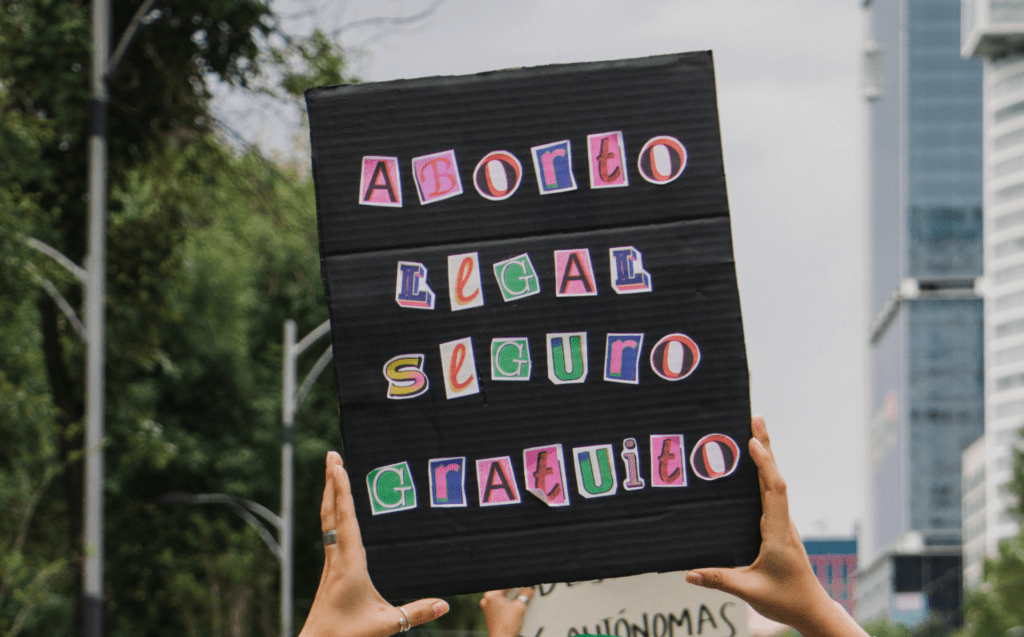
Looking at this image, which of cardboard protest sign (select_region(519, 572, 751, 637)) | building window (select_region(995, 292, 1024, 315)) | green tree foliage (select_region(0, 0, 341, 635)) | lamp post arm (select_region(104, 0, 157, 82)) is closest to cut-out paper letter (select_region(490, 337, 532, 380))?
cardboard protest sign (select_region(519, 572, 751, 637))

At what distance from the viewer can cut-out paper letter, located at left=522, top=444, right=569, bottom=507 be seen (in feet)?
9.43

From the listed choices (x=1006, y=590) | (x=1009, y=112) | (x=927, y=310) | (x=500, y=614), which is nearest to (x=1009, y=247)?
(x=1009, y=112)

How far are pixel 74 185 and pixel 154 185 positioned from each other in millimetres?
704

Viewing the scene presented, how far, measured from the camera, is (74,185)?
1211 cm

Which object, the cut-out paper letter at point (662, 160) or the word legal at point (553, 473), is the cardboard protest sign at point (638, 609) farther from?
the cut-out paper letter at point (662, 160)

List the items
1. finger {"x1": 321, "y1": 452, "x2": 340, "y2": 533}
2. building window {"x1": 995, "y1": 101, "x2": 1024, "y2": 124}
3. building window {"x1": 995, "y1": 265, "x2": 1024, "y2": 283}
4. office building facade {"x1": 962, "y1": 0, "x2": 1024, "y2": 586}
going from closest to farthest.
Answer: finger {"x1": 321, "y1": 452, "x2": 340, "y2": 533}, office building facade {"x1": 962, "y1": 0, "x2": 1024, "y2": 586}, building window {"x1": 995, "y1": 265, "x2": 1024, "y2": 283}, building window {"x1": 995, "y1": 101, "x2": 1024, "y2": 124}

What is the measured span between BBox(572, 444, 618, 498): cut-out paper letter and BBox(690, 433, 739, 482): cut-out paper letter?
0.58ft

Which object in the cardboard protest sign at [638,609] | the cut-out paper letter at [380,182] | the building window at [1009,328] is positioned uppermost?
the cut-out paper letter at [380,182]

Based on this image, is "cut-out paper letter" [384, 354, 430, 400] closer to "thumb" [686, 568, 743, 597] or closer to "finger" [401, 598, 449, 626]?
"finger" [401, 598, 449, 626]

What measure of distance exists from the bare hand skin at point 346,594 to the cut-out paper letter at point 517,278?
1.69ft

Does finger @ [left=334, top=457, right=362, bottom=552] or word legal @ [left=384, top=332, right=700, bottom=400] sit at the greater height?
word legal @ [left=384, top=332, right=700, bottom=400]

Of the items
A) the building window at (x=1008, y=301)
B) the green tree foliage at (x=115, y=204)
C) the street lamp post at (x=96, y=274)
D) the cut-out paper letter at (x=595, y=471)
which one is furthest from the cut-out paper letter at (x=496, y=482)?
the building window at (x=1008, y=301)

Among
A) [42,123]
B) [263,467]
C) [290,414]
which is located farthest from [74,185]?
[263,467]

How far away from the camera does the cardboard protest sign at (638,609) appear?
4.92 metres
